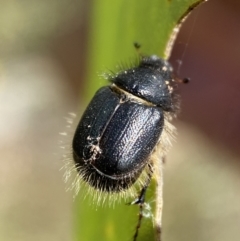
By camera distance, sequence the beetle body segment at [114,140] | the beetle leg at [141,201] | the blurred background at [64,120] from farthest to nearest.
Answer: the blurred background at [64,120]
the beetle body segment at [114,140]
the beetle leg at [141,201]

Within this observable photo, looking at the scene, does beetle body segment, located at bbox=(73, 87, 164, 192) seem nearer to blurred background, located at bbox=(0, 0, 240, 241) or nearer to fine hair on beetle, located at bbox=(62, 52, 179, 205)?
fine hair on beetle, located at bbox=(62, 52, 179, 205)

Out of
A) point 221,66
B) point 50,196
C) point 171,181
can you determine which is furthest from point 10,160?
point 221,66

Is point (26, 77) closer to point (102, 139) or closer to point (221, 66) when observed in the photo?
point (221, 66)

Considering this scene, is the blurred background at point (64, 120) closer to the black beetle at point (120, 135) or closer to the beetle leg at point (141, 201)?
the black beetle at point (120, 135)

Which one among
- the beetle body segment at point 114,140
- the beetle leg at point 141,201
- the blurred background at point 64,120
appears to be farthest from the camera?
the blurred background at point 64,120

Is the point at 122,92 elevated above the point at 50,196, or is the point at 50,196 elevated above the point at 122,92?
the point at 122,92

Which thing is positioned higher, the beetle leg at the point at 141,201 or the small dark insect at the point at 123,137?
the small dark insect at the point at 123,137

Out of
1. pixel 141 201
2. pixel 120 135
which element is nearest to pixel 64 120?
pixel 120 135

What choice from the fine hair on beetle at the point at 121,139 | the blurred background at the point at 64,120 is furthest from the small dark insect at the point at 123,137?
the blurred background at the point at 64,120
